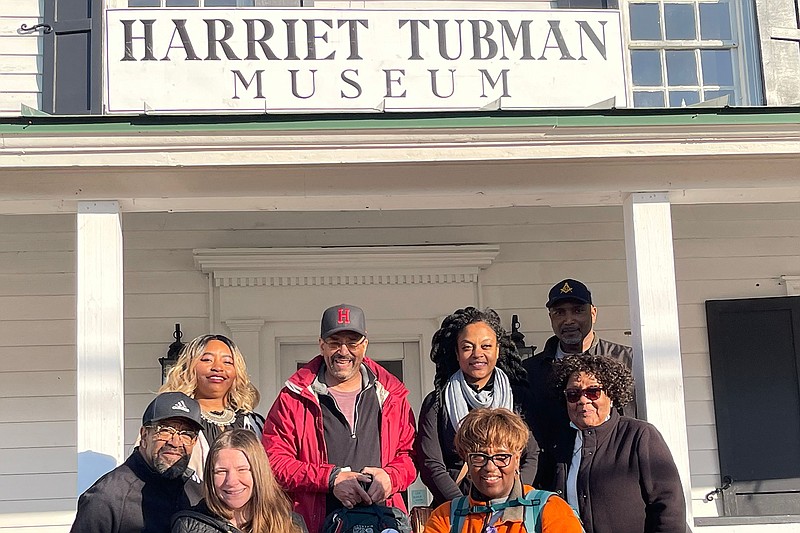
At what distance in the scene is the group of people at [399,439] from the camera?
137 inches

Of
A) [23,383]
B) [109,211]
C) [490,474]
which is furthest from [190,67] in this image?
Result: [490,474]

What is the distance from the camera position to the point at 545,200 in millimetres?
5082

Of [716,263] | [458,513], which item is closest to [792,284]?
[716,263]

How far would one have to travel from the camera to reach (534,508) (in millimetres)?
3293

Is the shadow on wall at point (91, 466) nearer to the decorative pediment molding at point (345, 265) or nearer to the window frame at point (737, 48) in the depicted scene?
the decorative pediment molding at point (345, 265)

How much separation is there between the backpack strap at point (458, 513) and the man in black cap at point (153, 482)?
0.92 m

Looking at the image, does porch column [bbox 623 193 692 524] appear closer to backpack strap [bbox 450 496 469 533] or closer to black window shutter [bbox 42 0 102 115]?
backpack strap [bbox 450 496 469 533]

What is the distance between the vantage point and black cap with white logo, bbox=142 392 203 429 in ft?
11.5

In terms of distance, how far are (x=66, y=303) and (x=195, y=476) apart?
300 centimetres

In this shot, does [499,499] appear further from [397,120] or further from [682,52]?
[682,52]

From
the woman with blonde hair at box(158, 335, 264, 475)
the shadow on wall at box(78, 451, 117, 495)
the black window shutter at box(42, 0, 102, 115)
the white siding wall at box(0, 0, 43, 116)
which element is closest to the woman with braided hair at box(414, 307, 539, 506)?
the woman with blonde hair at box(158, 335, 264, 475)

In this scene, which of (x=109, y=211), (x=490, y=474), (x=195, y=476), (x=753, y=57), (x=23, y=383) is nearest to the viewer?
(x=490, y=474)

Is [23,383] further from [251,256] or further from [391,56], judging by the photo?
[391,56]

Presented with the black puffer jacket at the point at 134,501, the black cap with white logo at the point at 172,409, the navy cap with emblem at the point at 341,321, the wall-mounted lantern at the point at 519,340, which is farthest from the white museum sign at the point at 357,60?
the black puffer jacket at the point at 134,501
